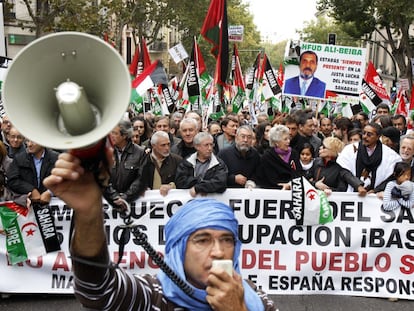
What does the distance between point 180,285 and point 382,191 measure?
431cm

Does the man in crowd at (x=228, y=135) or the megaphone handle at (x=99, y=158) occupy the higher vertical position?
the megaphone handle at (x=99, y=158)

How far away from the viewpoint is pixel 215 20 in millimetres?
10102

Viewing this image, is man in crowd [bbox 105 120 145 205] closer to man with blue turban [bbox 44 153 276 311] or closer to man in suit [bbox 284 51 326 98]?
man with blue turban [bbox 44 153 276 311]

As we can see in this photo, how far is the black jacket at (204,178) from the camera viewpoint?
5223 millimetres

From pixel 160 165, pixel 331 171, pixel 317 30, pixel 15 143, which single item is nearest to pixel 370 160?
pixel 331 171

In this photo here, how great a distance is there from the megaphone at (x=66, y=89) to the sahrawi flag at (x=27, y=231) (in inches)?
153

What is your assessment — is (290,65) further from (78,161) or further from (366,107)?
(78,161)

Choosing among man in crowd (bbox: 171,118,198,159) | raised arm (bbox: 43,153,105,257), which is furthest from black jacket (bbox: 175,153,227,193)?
raised arm (bbox: 43,153,105,257)

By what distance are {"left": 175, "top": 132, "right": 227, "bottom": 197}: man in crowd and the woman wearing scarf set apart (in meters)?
0.63

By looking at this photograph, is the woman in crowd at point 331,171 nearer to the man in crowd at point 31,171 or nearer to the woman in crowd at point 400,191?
the woman in crowd at point 400,191

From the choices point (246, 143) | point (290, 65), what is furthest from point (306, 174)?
point (290, 65)

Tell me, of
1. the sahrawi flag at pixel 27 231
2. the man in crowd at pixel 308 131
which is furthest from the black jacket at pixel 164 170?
the man in crowd at pixel 308 131

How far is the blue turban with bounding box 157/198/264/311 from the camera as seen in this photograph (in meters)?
1.60

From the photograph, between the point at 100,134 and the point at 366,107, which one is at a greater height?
the point at 100,134
